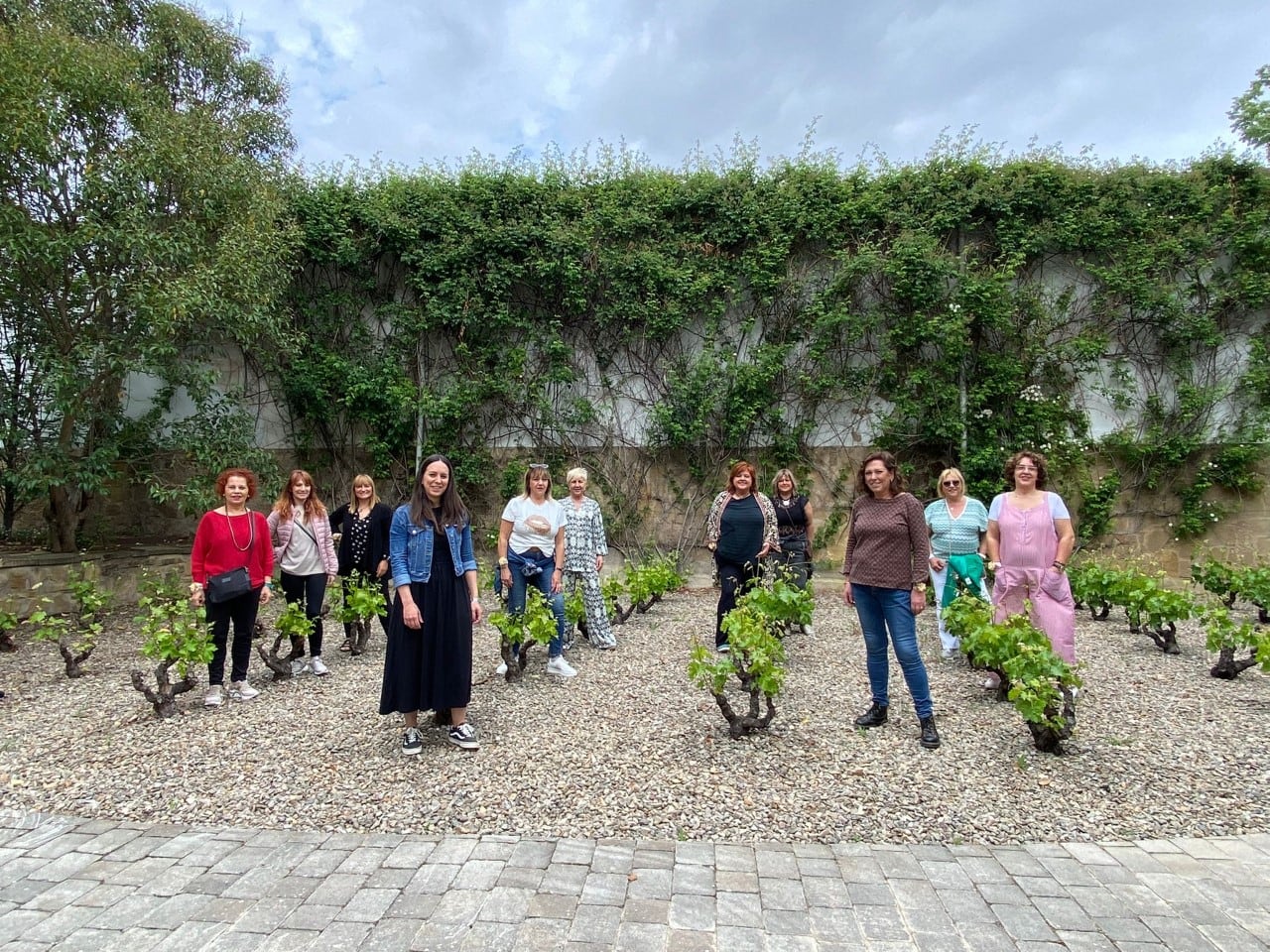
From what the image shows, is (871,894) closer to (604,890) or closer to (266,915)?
(604,890)

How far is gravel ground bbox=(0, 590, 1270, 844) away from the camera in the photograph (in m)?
3.10

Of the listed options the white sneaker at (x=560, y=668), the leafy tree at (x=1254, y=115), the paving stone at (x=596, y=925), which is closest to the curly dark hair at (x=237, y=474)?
the white sneaker at (x=560, y=668)

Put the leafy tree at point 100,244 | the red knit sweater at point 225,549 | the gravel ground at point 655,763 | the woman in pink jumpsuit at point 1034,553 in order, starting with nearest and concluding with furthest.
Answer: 1. the gravel ground at point 655,763
2. the woman in pink jumpsuit at point 1034,553
3. the red knit sweater at point 225,549
4. the leafy tree at point 100,244

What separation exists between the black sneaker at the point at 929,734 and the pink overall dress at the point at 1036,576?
99 centimetres

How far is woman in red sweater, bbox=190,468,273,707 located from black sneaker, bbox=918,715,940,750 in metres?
4.14

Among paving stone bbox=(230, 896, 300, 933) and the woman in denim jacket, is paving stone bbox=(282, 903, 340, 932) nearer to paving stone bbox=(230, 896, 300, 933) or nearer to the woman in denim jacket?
paving stone bbox=(230, 896, 300, 933)

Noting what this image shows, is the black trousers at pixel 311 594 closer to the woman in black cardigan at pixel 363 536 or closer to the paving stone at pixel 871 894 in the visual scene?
the woman in black cardigan at pixel 363 536

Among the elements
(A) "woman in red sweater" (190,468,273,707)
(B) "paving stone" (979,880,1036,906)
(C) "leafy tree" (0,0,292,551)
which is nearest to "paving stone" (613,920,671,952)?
(B) "paving stone" (979,880,1036,906)

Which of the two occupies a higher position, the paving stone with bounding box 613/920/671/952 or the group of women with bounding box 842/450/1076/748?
the group of women with bounding box 842/450/1076/748

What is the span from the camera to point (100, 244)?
697 centimetres

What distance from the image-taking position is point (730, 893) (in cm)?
254

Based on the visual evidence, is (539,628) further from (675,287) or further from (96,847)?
(675,287)

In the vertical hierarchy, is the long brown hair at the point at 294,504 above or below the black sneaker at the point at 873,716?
above

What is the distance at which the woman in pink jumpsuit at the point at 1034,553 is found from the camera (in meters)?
4.36
